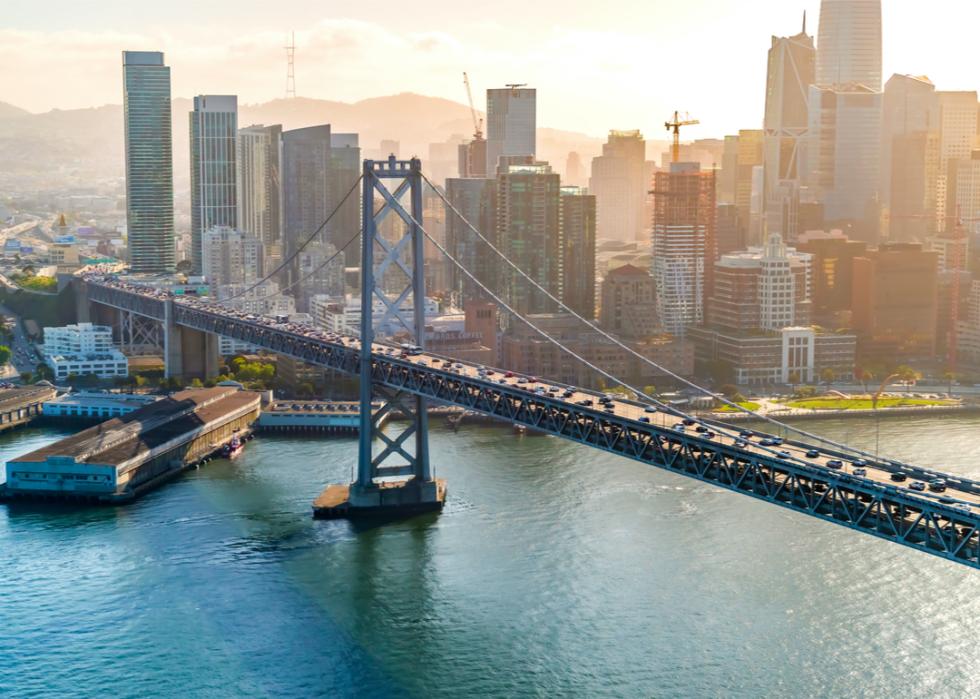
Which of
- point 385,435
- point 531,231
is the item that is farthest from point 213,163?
point 385,435

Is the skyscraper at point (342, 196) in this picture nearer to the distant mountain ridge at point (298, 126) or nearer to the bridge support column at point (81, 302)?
the bridge support column at point (81, 302)

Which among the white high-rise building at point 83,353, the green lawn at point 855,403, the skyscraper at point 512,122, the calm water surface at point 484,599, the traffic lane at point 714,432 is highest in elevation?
the skyscraper at point 512,122

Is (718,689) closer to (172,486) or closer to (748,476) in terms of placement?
(748,476)

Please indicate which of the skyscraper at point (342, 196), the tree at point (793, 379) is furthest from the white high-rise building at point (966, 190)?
the skyscraper at point (342, 196)

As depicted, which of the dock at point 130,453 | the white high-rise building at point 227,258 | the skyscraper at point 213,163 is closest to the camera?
the dock at point 130,453

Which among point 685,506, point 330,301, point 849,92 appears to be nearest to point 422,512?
point 685,506

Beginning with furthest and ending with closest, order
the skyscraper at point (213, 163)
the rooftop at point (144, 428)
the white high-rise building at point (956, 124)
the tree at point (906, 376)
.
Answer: the white high-rise building at point (956, 124) → the skyscraper at point (213, 163) → the tree at point (906, 376) → the rooftop at point (144, 428)
